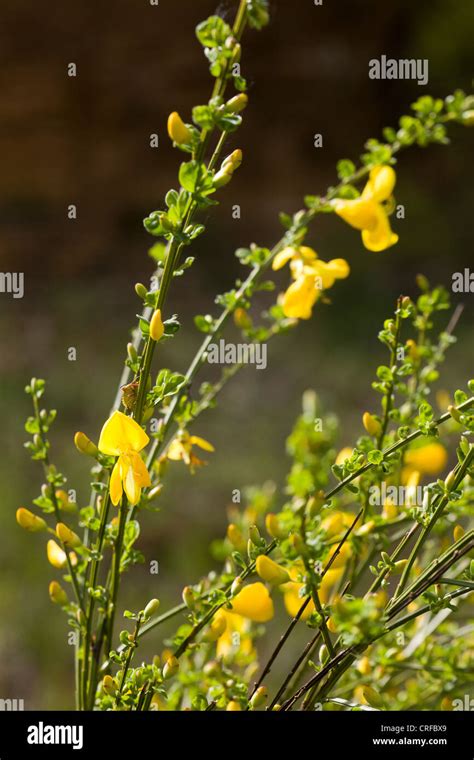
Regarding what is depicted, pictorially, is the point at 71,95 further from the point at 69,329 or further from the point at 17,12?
the point at 69,329

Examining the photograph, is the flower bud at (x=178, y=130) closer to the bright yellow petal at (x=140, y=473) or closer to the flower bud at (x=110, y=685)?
the bright yellow petal at (x=140, y=473)

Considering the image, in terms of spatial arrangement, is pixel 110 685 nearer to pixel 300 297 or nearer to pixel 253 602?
pixel 253 602

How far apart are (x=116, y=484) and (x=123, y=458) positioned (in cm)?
1

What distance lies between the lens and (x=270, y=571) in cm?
40

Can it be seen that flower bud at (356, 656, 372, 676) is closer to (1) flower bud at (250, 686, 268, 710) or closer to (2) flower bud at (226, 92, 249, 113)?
(1) flower bud at (250, 686, 268, 710)

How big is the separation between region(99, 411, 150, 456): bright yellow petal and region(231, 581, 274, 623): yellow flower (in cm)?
10

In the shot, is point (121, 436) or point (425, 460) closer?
point (121, 436)

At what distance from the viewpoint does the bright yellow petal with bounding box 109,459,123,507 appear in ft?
1.28

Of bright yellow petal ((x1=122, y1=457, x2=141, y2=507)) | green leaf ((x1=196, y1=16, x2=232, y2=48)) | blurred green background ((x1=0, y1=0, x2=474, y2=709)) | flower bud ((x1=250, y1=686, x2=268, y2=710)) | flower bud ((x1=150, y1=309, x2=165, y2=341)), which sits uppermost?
blurred green background ((x1=0, y1=0, x2=474, y2=709))

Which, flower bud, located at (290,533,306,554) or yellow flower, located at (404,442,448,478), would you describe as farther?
yellow flower, located at (404,442,448,478)

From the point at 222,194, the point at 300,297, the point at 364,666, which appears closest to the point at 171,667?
the point at 364,666

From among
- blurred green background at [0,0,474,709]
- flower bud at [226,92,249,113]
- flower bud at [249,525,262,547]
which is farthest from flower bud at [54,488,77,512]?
blurred green background at [0,0,474,709]

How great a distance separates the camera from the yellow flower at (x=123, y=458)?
0.38 meters

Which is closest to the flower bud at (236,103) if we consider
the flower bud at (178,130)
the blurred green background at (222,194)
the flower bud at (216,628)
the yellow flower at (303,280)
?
the flower bud at (178,130)
